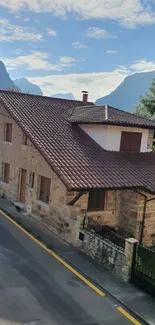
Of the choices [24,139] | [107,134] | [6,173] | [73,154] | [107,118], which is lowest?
[6,173]

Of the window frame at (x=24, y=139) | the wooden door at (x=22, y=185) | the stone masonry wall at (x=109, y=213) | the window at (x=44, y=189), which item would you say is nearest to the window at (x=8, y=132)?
the window frame at (x=24, y=139)

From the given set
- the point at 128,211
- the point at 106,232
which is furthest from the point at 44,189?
the point at 128,211

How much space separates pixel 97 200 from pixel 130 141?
14.1ft

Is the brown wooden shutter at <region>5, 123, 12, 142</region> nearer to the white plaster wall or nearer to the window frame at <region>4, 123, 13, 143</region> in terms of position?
the window frame at <region>4, 123, 13, 143</region>

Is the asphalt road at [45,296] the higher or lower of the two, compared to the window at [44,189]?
lower

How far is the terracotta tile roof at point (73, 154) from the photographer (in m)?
13.8

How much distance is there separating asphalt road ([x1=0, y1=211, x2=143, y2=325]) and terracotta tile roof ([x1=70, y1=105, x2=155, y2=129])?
25.0ft

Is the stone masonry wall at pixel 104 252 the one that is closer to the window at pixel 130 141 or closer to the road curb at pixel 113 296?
the road curb at pixel 113 296

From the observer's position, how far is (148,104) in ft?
100

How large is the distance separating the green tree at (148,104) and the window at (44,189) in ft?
56.4

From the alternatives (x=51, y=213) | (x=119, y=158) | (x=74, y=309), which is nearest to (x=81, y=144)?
(x=119, y=158)

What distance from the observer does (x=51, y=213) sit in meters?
14.9

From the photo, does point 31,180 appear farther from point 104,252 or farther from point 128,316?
point 128,316

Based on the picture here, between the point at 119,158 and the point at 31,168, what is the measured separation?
4.47 m
